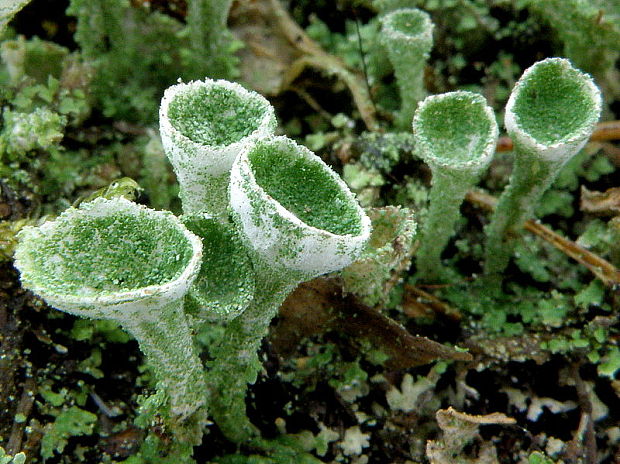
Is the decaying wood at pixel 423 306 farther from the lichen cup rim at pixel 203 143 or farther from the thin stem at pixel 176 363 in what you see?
the lichen cup rim at pixel 203 143

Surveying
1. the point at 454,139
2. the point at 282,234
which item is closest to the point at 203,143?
the point at 282,234

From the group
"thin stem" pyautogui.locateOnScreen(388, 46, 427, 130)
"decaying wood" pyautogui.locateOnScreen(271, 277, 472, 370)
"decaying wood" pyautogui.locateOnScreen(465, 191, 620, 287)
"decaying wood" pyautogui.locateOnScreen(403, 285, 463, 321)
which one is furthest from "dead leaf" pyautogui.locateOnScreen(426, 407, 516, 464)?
"thin stem" pyautogui.locateOnScreen(388, 46, 427, 130)

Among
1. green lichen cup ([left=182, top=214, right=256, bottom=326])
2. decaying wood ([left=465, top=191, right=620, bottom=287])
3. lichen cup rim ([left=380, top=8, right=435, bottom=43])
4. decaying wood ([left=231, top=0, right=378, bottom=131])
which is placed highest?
lichen cup rim ([left=380, top=8, right=435, bottom=43])

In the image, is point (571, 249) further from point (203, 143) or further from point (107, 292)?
point (107, 292)

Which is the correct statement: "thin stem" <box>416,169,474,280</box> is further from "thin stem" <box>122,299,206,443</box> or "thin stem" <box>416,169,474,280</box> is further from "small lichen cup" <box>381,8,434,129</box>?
"thin stem" <box>122,299,206,443</box>

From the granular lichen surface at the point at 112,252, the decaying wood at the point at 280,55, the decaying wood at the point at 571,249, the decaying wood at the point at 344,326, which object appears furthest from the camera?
the decaying wood at the point at 280,55

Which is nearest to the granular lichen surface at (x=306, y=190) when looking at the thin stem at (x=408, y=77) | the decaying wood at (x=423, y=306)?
the decaying wood at (x=423, y=306)

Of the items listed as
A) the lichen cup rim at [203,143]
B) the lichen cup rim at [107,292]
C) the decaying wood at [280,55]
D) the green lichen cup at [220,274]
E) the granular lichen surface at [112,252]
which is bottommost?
the decaying wood at [280,55]

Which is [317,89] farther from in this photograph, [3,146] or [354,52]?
[3,146]
